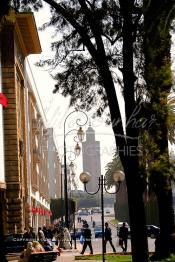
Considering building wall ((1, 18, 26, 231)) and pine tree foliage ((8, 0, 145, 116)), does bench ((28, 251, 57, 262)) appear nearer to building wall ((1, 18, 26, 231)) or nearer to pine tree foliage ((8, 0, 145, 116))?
pine tree foliage ((8, 0, 145, 116))

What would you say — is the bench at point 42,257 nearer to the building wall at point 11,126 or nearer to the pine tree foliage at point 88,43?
the pine tree foliage at point 88,43

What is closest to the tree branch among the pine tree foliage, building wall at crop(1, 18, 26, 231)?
the pine tree foliage

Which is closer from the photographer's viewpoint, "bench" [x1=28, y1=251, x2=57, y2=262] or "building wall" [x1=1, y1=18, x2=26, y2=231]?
"bench" [x1=28, y1=251, x2=57, y2=262]

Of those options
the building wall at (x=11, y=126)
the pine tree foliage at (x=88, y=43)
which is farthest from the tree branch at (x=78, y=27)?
the building wall at (x=11, y=126)

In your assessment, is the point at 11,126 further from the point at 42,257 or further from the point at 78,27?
the point at 78,27

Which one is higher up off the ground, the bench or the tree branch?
the tree branch

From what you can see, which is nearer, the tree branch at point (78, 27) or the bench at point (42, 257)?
the tree branch at point (78, 27)

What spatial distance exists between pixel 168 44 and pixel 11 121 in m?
28.4

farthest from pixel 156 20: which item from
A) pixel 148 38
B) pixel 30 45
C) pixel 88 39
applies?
pixel 30 45

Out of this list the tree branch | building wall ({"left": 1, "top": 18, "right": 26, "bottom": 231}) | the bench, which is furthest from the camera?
building wall ({"left": 1, "top": 18, "right": 26, "bottom": 231})

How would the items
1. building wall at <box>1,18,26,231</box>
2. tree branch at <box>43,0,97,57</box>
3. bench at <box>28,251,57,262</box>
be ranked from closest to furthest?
tree branch at <box>43,0,97,57</box>
bench at <box>28,251,57,262</box>
building wall at <box>1,18,26,231</box>

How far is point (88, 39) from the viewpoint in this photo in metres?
16.7

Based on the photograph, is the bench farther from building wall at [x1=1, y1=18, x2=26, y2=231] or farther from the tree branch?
building wall at [x1=1, y1=18, x2=26, y2=231]

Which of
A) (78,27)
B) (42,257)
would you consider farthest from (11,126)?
(78,27)
